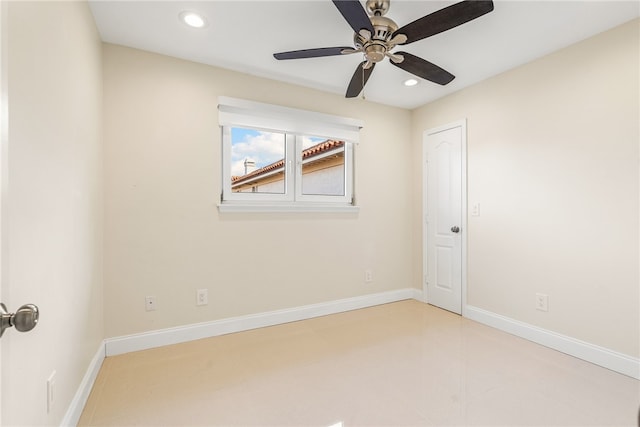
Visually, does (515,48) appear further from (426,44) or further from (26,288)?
(26,288)

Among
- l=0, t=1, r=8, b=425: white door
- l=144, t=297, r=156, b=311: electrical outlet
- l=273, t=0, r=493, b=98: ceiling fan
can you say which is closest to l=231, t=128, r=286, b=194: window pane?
l=273, t=0, r=493, b=98: ceiling fan

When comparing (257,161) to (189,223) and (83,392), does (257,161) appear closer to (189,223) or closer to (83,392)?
(189,223)

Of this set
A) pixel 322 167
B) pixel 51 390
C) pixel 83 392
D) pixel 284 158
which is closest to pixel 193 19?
pixel 284 158

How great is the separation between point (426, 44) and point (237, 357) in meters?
2.80

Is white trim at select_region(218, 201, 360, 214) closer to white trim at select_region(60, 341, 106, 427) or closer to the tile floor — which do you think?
the tile floor

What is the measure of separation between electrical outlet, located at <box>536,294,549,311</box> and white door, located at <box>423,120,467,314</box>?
2.35ft

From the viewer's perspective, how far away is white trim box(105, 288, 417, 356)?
228cm

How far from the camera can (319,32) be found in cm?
212

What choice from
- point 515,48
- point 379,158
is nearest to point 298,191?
point 379,158

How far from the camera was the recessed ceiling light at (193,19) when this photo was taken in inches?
76.3

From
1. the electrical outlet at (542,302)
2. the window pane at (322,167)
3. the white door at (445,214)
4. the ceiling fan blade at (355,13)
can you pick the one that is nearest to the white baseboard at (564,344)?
the electrical outlet at (542,302)

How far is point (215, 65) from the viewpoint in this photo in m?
2.60

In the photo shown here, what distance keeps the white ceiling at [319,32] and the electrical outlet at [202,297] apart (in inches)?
78.4

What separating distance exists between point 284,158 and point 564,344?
9.42ft
